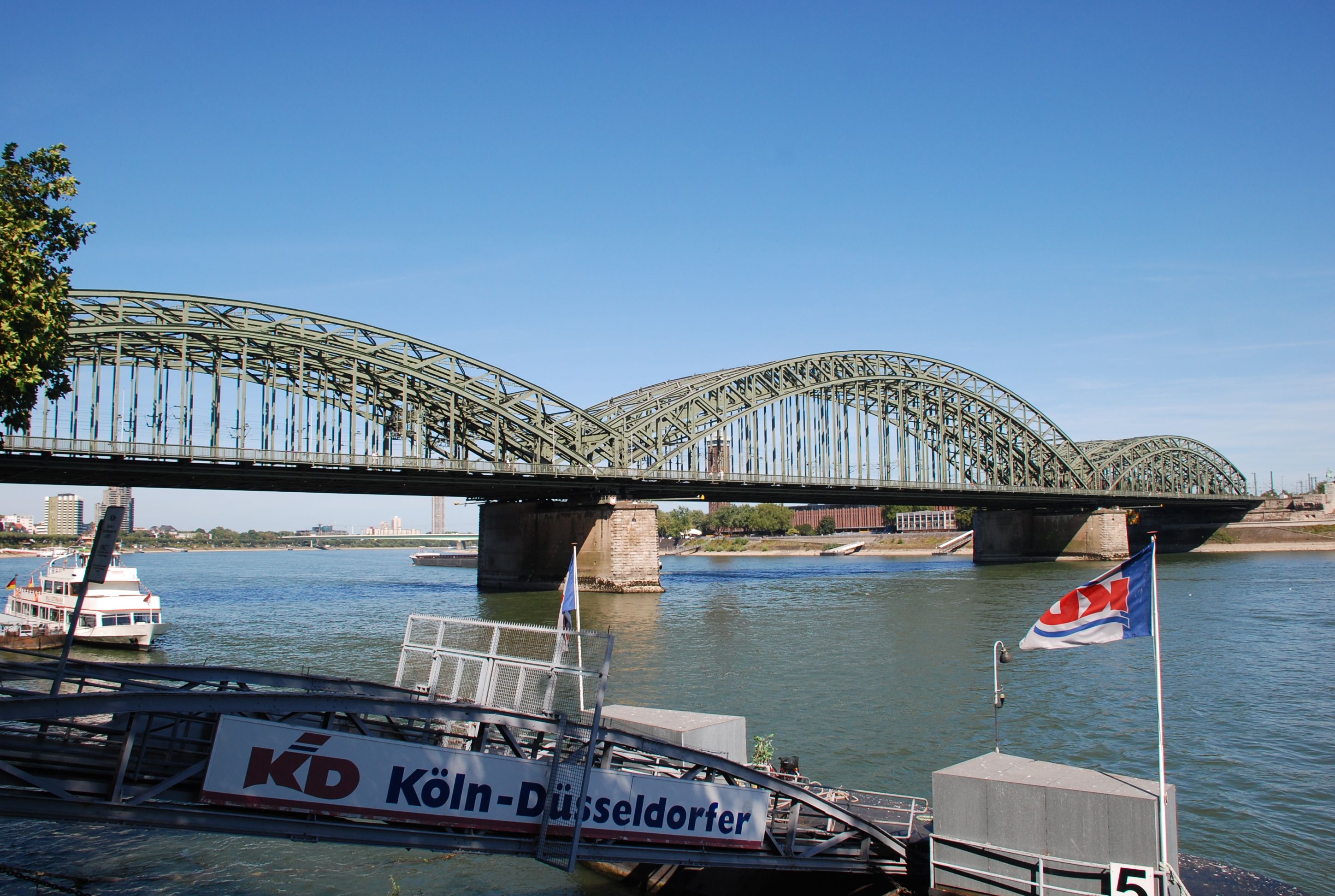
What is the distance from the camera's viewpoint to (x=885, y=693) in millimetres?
33031

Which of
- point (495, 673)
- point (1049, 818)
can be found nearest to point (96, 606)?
point (495, 673)

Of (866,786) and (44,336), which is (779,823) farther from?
(44,336)

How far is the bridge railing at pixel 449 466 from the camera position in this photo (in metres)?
63.8

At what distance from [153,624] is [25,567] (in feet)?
548

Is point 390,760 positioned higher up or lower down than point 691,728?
higher up

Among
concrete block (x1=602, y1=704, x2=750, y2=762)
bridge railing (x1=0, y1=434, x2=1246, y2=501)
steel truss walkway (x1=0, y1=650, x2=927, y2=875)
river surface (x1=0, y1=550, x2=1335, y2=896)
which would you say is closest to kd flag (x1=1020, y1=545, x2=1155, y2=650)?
steel truss walkway (x1=0, y1=650, x2=927, y2=875)

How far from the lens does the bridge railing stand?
63.8m

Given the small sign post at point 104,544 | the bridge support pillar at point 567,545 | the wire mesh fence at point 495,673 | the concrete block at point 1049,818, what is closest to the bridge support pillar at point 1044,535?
the bridge support pillar at point 567,545

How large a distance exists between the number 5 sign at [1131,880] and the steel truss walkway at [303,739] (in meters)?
3.43

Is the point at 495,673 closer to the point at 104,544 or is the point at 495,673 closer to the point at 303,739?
the point at 303,739

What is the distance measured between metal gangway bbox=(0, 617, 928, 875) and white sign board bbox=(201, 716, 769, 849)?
0.08ft

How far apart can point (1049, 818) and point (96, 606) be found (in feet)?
152

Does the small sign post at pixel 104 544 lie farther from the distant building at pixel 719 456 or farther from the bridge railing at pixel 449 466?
the distant building at pixel 719 456

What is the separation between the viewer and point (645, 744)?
40.6 ft
